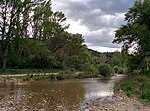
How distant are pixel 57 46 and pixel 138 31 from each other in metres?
40.6

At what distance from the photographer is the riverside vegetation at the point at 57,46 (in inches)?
1871

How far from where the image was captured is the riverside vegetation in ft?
156

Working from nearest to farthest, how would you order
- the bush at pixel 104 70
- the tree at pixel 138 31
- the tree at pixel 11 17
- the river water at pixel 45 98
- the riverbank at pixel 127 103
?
the riverbank at pixel 127 103
the river water at pixel 45 98
the tree at pixel 138 31
the tree at pixel 11 17
the bush at pixel 104 70

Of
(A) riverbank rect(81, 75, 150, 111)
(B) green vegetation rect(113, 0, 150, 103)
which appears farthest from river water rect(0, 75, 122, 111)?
(B) green vegetation rect(113, 0, 150, 103)

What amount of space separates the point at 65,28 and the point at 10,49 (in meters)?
28.0

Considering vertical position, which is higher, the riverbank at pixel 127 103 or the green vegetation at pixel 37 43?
the green vegetation at pixel 37 43

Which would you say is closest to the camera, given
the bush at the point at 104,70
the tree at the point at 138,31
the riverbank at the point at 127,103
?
the riverbank at the point at 127,103

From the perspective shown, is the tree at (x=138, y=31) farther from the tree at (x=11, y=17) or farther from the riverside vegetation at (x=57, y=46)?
the tree at (x=11, y=17)

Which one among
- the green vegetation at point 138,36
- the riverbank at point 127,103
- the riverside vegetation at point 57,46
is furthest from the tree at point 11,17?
the riverbank at point 127,103

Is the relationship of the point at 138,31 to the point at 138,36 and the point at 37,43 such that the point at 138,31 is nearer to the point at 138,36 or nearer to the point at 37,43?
the point at 138,36

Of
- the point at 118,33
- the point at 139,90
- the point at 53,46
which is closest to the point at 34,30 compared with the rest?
the point at 53,46

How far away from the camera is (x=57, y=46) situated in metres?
84.9

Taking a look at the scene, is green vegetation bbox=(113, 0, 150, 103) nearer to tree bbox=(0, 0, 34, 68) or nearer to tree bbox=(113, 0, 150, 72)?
tree bbox=(113, 0, 150, 72)

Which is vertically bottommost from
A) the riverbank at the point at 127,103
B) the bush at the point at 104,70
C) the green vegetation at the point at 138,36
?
the riverbank at the point at 127,103
